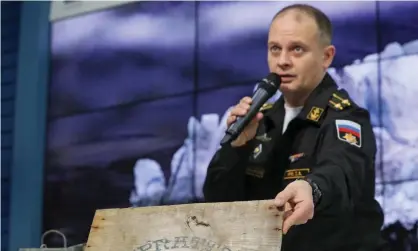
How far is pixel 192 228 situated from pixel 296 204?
19cm

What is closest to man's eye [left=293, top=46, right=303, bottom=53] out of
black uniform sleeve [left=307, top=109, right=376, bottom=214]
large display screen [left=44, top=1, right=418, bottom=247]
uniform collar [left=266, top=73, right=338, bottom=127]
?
uniform collar [left=266, top=73, right=338, bottom=127]

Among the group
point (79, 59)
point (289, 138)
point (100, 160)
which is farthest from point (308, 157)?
point (79, 59)

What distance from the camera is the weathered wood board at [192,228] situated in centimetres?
121

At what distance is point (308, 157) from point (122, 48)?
49.2 inches

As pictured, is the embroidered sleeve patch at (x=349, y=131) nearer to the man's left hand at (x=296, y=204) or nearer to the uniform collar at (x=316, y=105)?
the uniform collar at (x=316, y=105)

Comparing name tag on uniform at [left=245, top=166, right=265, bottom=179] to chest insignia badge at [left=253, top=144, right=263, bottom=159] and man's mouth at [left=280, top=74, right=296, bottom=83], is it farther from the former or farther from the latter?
man's mouth at [left=280, top=74, right=296, bottom=83]

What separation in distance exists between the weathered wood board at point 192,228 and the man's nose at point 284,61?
0.59m

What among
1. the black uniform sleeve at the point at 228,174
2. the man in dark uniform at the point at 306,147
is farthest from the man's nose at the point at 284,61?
the black uniform sleeve at the point at 228,174

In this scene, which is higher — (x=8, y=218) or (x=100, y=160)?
(x=100, y=160)

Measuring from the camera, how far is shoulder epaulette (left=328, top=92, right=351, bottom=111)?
170 cm

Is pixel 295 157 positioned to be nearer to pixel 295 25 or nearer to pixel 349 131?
→ pixel 349 131

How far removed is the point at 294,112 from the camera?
5.97 feet

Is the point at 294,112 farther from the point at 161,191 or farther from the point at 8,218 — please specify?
the point at 8,218

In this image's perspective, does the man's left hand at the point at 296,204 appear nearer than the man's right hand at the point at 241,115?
Yes
